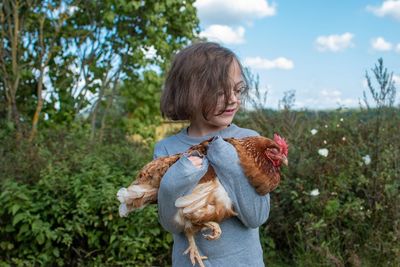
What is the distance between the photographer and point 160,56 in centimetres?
730

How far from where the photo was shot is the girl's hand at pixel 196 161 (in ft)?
5.88

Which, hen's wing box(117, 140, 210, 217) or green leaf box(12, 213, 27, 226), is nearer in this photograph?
hen's wing box(117, 140, 210, 217)

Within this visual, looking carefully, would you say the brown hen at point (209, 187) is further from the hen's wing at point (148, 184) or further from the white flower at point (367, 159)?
the white flower at point (367, 159)

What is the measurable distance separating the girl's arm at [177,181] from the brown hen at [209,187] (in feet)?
0.09

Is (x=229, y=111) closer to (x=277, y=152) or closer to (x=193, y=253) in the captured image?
(x=277, y=152)

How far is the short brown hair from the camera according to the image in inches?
78.6

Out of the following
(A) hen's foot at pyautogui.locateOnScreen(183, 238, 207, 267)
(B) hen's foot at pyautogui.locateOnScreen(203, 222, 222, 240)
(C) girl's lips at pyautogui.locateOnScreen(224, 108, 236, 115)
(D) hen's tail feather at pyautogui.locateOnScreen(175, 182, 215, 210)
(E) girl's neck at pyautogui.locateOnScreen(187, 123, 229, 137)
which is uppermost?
(C) girl's lips at pyautogui.locateOnScreen(224, 108, 236, 115)

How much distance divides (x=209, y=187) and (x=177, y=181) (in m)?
0.13

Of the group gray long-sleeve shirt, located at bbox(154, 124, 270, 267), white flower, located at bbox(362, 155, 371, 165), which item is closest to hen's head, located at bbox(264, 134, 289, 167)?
gray long-sleeve shirt, located at bbox(154, 124, 270, 267)

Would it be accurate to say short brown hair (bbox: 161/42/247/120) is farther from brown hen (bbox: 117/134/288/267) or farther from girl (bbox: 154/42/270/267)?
brown hen (bbox: 117/134/288/267)

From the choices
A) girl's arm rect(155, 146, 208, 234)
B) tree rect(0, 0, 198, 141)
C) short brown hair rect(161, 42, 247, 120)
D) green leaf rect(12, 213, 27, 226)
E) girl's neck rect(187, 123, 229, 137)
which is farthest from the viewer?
tree rect(0, 0, 198, 141)

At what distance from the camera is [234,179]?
183cm

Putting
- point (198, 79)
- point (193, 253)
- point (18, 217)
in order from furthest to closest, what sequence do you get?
point (18, 217) → point (198, 79) → point (193, 253)

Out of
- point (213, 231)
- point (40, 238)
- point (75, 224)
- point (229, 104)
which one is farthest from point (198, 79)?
point (40, 238)
